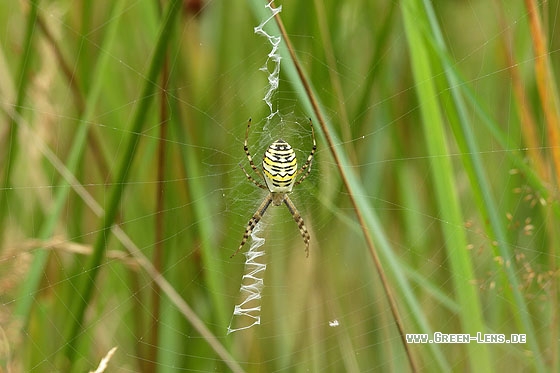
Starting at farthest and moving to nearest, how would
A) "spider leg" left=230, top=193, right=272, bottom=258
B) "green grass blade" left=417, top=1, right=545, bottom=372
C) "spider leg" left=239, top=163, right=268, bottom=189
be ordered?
1. "spider leg" left=230, top=193, right=272, bottom=258
2. "spider leg" left=239, top=163, right=268, bottom=189
3. "green grass blade" left=417, top=1, right=545, bottom=372

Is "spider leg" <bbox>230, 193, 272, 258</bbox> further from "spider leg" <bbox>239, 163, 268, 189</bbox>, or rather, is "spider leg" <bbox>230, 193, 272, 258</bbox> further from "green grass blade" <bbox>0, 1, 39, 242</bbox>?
"green grass blade" <bbox>0, 1, 39, 242</bbox>

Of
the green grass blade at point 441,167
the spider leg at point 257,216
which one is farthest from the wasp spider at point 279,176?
the green grass blade at point 441,167

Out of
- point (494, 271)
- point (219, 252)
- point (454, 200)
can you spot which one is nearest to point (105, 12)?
point (219, 252)

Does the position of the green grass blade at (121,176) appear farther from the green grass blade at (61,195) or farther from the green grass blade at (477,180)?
the green grass blade at (477,180)

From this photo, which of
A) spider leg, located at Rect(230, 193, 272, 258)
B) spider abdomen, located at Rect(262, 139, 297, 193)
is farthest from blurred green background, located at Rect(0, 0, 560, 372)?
spider leg, located at Rect(230, 193, 272, 258)

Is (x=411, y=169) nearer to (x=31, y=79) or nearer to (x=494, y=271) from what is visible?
(x=494, y=271)

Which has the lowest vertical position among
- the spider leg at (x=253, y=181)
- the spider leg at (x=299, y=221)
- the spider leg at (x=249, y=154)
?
the spider leg at (x=299, y=221)

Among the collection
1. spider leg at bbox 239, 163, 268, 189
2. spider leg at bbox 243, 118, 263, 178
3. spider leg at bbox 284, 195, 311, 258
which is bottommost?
spider leg at bbox 284, 195, 311, 258
